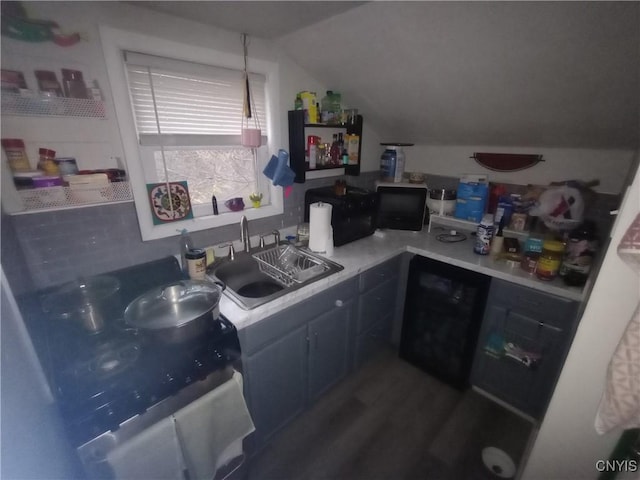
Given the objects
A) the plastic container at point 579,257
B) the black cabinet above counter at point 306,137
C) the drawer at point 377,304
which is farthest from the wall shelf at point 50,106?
the plastic container at point 579,257

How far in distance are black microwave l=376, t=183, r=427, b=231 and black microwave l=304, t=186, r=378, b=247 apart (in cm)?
20

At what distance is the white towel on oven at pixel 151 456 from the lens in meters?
0.86

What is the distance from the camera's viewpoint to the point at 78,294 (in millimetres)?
1174

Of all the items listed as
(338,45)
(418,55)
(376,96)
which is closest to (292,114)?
(338,45)

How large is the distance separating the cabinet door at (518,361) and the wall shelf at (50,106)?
91.6 inches

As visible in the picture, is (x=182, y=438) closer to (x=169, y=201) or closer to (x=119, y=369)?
(x=119, y=369)

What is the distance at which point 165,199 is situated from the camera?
57.6 inches

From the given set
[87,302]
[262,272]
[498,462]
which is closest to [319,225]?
[262,272]

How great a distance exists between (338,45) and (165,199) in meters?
1.29

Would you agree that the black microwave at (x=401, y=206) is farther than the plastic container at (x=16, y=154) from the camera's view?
Yes

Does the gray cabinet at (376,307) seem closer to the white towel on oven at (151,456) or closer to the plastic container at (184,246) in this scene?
the plastic container at (184,246)

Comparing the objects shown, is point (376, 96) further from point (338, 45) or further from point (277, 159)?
point (277, 159)

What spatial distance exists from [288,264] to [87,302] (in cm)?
103

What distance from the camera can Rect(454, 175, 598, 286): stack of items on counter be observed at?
4.84ft
